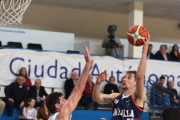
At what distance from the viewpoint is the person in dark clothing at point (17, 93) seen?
893 cm

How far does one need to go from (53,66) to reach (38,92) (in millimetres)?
1202

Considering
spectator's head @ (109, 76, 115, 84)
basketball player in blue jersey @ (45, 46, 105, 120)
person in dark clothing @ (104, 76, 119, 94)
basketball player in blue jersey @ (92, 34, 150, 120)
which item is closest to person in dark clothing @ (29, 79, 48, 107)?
person in dark clothing @ (104, 76, 119, 94)

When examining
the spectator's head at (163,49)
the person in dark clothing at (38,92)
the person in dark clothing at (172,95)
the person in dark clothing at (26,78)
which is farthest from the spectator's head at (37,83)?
the spectator's head at (163,49)

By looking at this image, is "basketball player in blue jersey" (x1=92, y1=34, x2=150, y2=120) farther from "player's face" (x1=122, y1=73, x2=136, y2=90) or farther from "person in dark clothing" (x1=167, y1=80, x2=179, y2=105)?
"person in dark clothing" (x1=167, y1=80, x2=179, y2=105)

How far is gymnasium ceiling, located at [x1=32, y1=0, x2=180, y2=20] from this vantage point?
12453 millimetres

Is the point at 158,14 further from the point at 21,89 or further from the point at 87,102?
the point at 21,89

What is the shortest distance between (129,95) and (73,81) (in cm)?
606

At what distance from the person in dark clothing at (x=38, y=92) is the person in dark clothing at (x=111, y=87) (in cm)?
212

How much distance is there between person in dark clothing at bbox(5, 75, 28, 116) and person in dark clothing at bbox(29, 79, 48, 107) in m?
0.22

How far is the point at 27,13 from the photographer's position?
545 inches

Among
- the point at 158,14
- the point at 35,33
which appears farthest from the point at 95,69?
the point at 158,14

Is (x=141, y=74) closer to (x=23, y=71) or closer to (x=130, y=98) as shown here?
(x=130, y=98)

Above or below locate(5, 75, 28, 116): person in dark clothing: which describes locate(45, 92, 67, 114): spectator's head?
above

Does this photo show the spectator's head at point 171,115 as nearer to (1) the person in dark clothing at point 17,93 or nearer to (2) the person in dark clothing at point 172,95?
(1) the person in dark clothing at point 17,93
